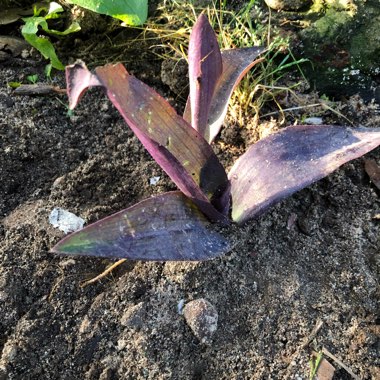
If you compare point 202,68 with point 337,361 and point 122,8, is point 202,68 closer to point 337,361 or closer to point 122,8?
point 122,8

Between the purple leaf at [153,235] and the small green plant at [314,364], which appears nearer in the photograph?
the purple leaf at [153,235]

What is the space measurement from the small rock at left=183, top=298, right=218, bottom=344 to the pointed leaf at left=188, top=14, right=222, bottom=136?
0.40 metres

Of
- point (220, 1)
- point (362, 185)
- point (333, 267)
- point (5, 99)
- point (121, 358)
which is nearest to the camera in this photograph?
point (121, 358)

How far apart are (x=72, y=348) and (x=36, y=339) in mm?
80

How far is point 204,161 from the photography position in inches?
43.1

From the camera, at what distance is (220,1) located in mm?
1541

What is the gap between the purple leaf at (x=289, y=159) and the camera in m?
1.10

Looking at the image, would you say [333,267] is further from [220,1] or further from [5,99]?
[5,99]

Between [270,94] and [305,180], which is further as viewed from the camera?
[270,94]

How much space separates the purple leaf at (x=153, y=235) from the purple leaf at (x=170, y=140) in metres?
0.05

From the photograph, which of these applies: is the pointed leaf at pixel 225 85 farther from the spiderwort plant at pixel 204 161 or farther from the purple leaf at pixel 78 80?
the purple leaf at pixel 78 80

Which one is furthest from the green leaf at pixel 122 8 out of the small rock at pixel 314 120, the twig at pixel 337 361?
the twig at pixel 337 361

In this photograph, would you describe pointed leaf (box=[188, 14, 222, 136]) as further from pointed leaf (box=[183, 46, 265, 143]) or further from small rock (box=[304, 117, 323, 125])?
small rock (box=[304, 117, 323, 125])

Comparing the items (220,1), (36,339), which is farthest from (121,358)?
(220,1)
